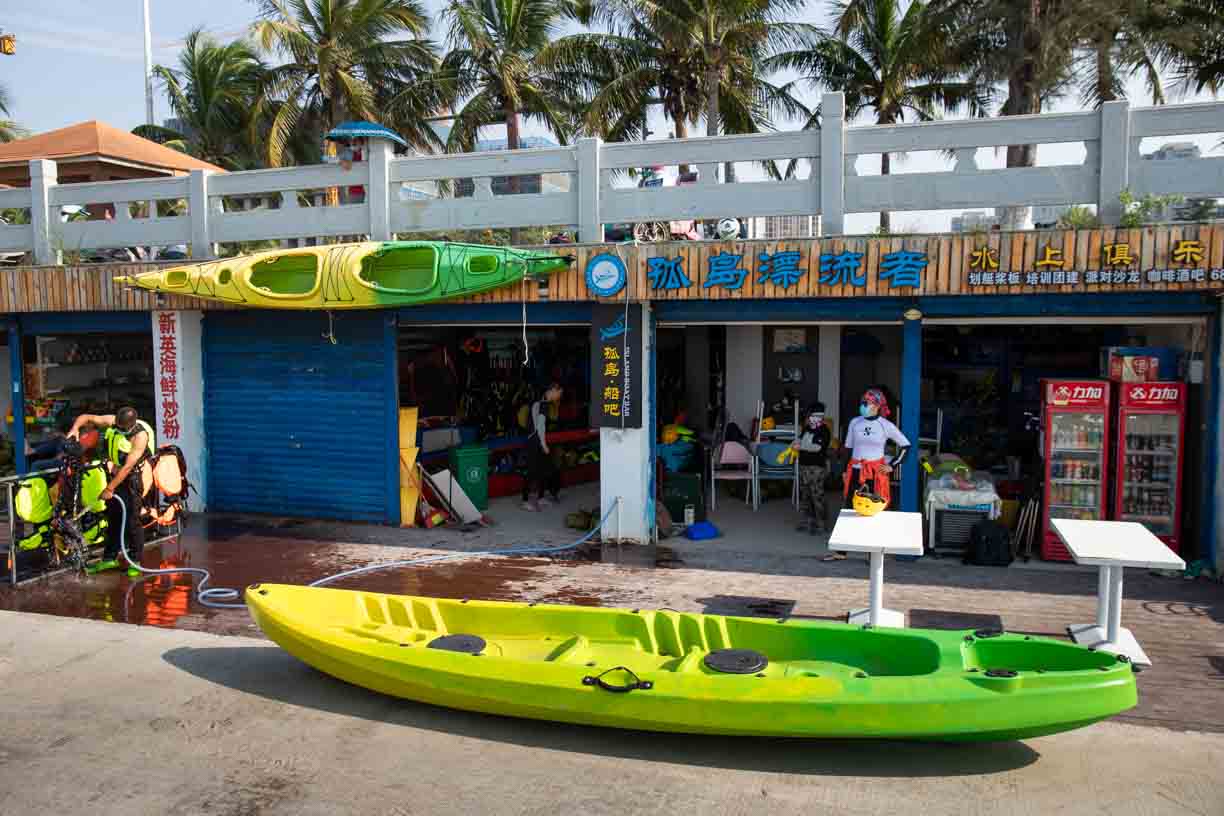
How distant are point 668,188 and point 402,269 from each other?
308 centimetres

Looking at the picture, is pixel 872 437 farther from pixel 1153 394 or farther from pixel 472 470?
pixel 472 470

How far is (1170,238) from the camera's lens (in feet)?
28.9

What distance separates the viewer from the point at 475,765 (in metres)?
5.76

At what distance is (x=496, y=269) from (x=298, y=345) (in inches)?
132

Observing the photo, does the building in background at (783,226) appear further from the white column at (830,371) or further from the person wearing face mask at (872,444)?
the person wearing face mask at (872,444)

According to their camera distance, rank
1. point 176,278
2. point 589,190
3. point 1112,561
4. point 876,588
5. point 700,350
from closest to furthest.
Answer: point 1112,561 → point 876,588 → point 589,190 → point 176,278 → point 700,350

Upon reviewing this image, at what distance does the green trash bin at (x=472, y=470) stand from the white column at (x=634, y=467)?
240 centimetres

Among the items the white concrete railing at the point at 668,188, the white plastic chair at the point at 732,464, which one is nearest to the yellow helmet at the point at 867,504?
the white concrete railing at the point at 668,188

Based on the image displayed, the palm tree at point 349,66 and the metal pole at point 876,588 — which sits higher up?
the palm tree at point 349,66

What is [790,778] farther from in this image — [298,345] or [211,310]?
[211,310]

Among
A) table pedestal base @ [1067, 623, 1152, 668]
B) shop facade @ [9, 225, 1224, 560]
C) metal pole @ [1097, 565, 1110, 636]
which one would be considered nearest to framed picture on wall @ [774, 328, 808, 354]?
shop facade @ [9, 225, 1224, 560]

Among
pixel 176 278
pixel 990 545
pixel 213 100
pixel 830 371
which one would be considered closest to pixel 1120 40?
pixel 830 371

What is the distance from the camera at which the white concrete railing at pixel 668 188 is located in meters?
9.23

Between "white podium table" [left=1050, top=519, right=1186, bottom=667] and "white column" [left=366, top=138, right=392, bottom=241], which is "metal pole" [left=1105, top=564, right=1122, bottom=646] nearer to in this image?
"white podium table" [left=1050, top=519, right=1186, bottom=667]
